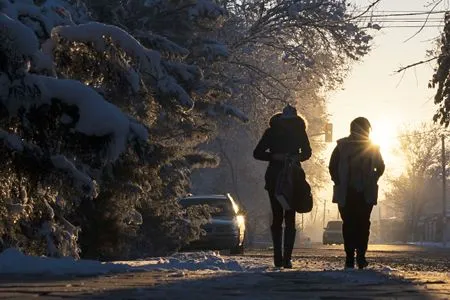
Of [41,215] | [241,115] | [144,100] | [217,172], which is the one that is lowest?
[41,215]

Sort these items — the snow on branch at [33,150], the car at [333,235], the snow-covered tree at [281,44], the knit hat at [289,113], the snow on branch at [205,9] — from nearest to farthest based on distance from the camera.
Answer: the snow on branch at [33,150], the knit hat at [289,113], the snow on branch at [205,9], the snow-covered tree at [281,44], the car at [333,235]

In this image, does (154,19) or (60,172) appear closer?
(60,172)

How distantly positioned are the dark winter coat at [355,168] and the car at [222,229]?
14.4 meters

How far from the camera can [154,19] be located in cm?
1969

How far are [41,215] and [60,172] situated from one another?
13.0 ft

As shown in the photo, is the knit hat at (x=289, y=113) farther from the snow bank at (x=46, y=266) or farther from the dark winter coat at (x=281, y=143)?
the snow bank at (x=46, y=266)

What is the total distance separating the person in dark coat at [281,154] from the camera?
1149 cm

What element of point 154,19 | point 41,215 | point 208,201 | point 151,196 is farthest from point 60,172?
point 208,201

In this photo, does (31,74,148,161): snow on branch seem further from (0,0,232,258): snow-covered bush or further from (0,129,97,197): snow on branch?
(0,129,97,197): snow on branch

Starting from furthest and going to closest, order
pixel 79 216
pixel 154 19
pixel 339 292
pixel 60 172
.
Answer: pixel 154 19, pixel 79 216, pixel 60 172, pixel 339 292

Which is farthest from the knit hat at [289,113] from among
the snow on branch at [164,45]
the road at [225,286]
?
the snow on branch at [164,45]

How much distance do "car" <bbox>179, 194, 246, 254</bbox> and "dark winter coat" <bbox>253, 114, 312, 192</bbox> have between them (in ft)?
47.0

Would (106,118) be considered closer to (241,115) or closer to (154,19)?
(154,19)

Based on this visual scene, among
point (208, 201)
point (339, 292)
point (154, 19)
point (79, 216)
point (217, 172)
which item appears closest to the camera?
point (339, 292)
